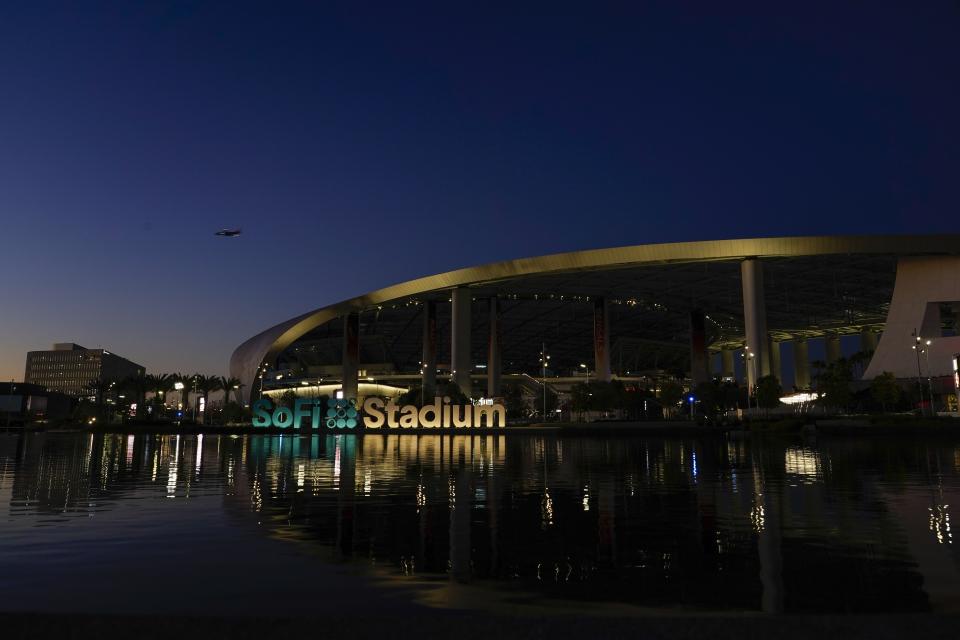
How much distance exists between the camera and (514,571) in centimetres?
755

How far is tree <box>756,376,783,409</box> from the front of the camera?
6612cm

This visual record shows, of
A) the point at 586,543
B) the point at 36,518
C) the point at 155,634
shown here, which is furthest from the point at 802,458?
the point at 155,634

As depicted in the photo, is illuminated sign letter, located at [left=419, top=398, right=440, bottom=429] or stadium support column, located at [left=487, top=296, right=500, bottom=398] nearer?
illuminated sign letter, located at [left=419, top=398, right=440, bottom=429]

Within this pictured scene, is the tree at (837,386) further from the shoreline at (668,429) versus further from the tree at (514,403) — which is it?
the tree at (514,403)

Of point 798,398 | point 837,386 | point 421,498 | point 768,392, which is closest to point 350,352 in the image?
point 768,392

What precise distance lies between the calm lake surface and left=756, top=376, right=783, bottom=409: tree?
4993 centimetres

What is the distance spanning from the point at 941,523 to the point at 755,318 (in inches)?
2453

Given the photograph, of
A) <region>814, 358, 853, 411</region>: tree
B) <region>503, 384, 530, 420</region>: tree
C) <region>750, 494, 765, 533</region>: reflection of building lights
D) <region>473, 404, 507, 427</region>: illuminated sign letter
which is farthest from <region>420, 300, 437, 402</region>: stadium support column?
<region>750, 494, 765, 533</region>: reflection of building lights

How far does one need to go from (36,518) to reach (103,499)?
3051 millimetres

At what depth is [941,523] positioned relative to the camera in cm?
1072

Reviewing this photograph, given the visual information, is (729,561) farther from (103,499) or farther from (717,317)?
(717,317)

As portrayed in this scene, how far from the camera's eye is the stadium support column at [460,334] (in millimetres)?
86562

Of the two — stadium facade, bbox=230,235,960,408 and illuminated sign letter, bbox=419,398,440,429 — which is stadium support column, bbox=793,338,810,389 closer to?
stadium facade, bbox=230,235,960,408

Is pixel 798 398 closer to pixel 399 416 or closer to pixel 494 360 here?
pixel 494 360
